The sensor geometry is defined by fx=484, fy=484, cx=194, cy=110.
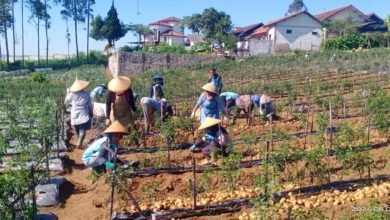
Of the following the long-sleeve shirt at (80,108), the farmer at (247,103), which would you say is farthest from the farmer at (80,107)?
the farmer at (247,103)

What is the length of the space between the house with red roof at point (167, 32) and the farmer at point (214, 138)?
41.0 meters

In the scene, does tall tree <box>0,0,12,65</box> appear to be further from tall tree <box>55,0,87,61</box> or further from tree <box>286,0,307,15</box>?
tree <box>286,0,307,15</box>

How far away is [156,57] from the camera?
2834 centimetres

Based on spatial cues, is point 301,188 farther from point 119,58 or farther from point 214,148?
point 119,58

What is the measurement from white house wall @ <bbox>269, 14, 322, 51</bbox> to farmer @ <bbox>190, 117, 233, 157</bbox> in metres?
33.5

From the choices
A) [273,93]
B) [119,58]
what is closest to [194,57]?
[119,58]

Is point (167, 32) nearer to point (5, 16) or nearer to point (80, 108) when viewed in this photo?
point (5, 16)

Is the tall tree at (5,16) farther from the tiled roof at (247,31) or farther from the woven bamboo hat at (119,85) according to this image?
the woven bamboo hat at (119,85)

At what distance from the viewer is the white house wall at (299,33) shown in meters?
39.8

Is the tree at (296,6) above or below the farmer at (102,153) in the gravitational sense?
above

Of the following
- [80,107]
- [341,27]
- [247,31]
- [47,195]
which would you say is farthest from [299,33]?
[47,195]

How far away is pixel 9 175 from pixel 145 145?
12.6ft

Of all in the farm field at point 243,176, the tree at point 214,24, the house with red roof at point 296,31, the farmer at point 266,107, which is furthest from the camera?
the house with red roof at point 296,31

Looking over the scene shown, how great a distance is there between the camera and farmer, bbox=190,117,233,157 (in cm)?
666
